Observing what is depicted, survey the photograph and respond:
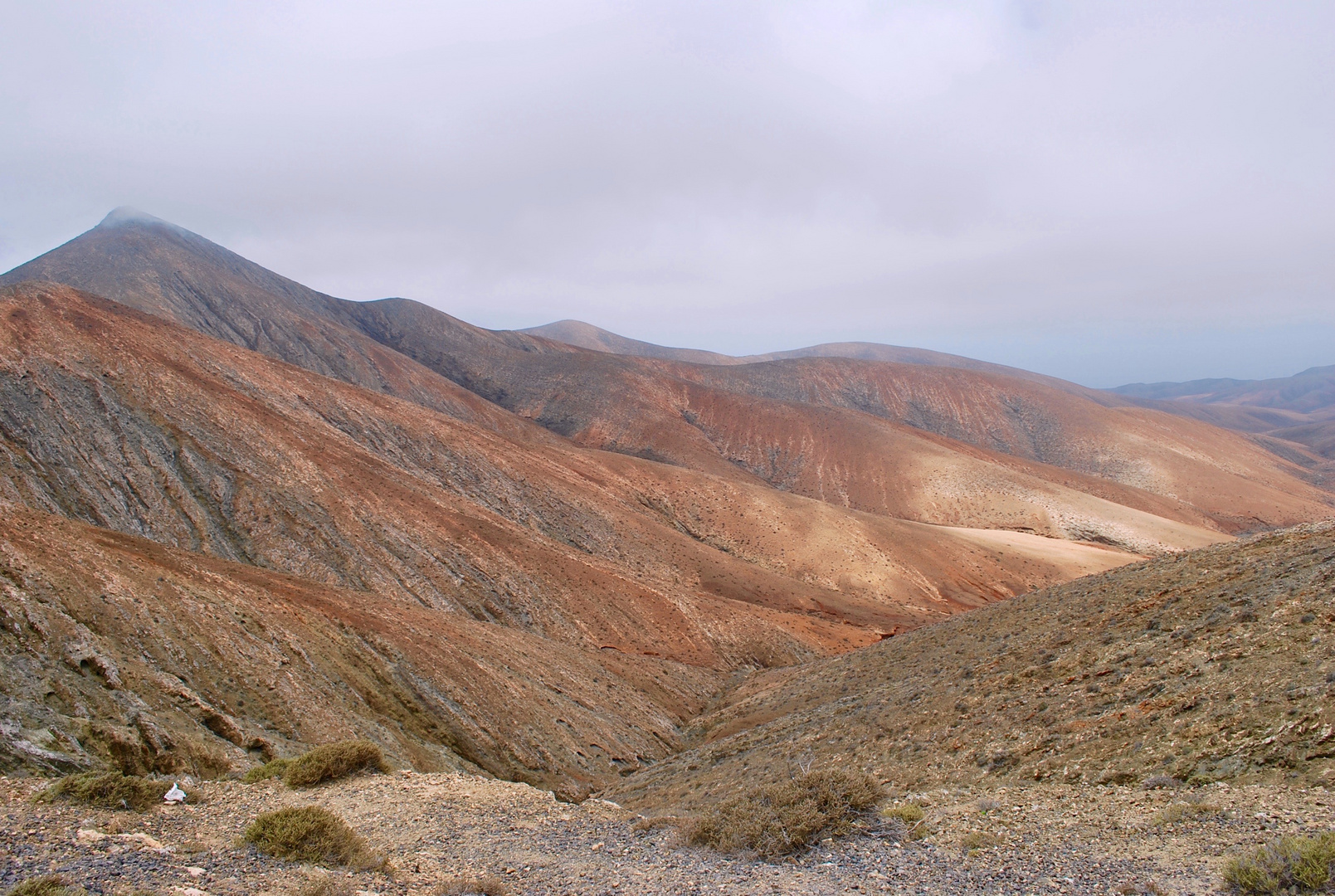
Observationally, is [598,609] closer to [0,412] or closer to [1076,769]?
[1076,769]

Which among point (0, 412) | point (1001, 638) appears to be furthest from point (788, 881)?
point (0, 412)

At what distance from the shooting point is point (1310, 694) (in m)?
8.27

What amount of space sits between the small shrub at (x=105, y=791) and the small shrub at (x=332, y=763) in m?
3.03

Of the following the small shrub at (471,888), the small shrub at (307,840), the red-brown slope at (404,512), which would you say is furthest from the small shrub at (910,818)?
the red-brown slope at (404,512)

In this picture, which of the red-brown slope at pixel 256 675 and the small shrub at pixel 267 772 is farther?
the red-brown slope at pixel 256 675

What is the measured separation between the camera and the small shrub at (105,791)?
7.54 metres

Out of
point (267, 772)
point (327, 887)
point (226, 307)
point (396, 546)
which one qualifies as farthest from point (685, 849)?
point (226, 307)

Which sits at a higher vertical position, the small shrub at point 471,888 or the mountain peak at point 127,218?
the mountain peak at point 127,218

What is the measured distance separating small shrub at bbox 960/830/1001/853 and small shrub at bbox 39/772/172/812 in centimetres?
935

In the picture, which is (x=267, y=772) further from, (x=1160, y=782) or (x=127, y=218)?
(x=127, y=218)

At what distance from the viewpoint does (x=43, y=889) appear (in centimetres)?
543

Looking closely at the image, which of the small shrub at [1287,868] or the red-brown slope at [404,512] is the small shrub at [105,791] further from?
the red-brown slope at [404,512]

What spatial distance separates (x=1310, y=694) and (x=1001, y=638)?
9.51 m

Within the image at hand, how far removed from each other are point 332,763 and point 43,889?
616 cm
